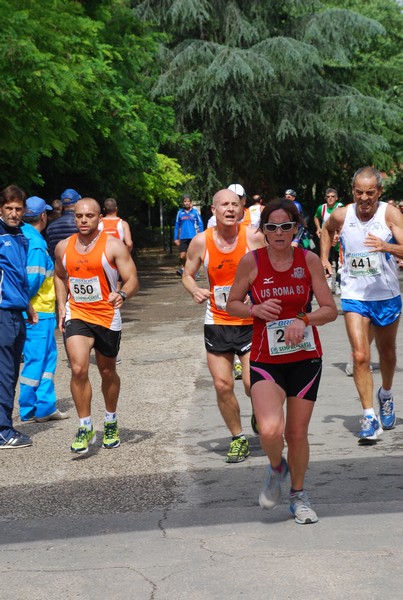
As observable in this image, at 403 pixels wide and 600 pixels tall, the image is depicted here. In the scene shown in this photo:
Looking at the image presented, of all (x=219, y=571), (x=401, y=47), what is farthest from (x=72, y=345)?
(x=401, y=47)

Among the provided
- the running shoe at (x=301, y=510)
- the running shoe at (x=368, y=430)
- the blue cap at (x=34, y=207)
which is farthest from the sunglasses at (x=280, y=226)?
the blue cap at (x=34, y=207)

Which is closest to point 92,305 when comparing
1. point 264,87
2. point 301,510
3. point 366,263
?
point 366,263

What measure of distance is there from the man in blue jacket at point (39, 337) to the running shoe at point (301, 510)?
4.12 metres

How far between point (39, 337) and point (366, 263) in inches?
123

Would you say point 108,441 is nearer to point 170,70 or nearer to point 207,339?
point 207,339

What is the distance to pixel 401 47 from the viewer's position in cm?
4962

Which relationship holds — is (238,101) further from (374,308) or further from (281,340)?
(281,340)

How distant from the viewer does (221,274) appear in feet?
26.6

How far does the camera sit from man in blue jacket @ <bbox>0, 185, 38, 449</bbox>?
8930 mm

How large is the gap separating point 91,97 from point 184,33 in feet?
62.6

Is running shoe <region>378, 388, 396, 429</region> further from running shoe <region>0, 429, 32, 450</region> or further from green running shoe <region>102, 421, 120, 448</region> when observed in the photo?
running shoe <region>0, 429, 32, 450</region>

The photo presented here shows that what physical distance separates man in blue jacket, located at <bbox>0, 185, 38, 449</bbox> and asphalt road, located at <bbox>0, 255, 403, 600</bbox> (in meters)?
0.47

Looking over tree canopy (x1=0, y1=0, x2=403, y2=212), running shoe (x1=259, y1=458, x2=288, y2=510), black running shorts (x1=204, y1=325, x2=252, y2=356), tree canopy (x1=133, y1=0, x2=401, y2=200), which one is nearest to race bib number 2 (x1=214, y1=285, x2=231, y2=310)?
black running shorts (x1=204, y1=325, x2=252, y2=356)

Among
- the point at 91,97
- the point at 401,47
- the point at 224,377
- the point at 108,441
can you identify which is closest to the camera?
the point at 224,377
